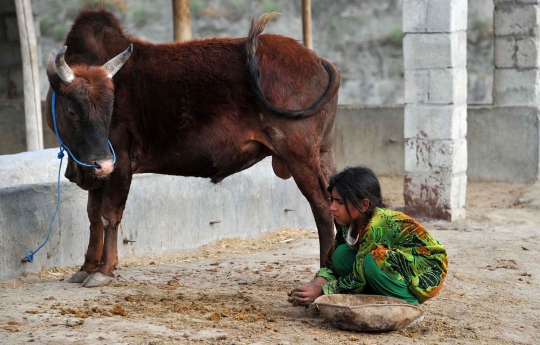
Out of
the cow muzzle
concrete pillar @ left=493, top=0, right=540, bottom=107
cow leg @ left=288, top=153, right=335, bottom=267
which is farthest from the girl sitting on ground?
concrete pillar @ left=493, top=0, right=540, bottom=107

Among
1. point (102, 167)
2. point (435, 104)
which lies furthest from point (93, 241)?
point (435, 104)

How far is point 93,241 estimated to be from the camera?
5852 millimetres

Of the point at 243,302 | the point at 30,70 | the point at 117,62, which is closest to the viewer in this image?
the point at 243,302

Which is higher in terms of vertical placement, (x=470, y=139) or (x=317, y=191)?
(x=317, y=191)

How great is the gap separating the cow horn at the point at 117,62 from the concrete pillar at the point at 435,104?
4.70 metres

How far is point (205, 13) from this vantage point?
27375 mm

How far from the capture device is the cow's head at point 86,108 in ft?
17.3

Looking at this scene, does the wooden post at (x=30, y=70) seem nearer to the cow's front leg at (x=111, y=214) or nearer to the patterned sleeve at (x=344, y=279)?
the cow's front leg at (x=111, y=214)

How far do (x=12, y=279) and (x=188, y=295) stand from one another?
1.47 m

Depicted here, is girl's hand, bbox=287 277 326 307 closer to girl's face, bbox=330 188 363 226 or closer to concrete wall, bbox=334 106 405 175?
girl's face, bbox=330 188 363 226

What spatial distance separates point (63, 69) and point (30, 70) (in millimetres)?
3764

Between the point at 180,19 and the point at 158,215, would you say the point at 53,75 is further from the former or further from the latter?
the point at 180,19

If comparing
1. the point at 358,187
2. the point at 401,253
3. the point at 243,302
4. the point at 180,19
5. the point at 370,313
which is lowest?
the point at 243,302

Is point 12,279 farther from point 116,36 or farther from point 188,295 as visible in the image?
point 116,36
